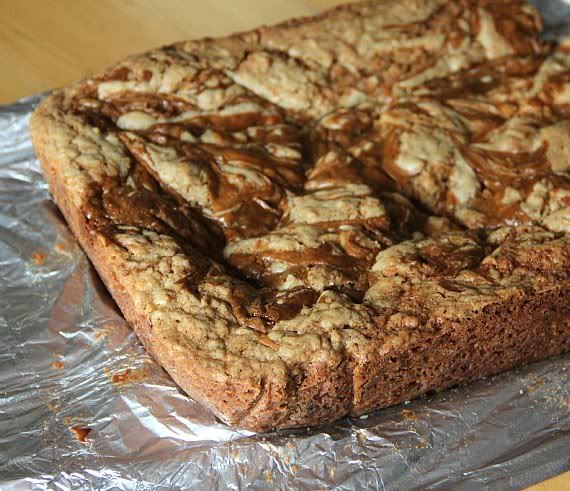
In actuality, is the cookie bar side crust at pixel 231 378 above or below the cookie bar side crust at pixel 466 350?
above

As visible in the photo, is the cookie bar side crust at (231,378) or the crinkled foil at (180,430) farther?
the crinkled foil at (180,430)

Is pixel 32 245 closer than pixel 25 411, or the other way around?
pixel 25 411

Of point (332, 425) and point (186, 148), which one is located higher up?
point (186, 148)

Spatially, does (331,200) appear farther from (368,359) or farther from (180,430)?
(180,430)

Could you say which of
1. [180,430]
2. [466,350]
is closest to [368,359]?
[466,350]

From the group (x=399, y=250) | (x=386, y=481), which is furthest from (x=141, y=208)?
(x=386, y=481)

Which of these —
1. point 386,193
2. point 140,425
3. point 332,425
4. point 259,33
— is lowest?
point 332,425

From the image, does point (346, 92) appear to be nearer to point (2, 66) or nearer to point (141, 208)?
point (141, 208)
